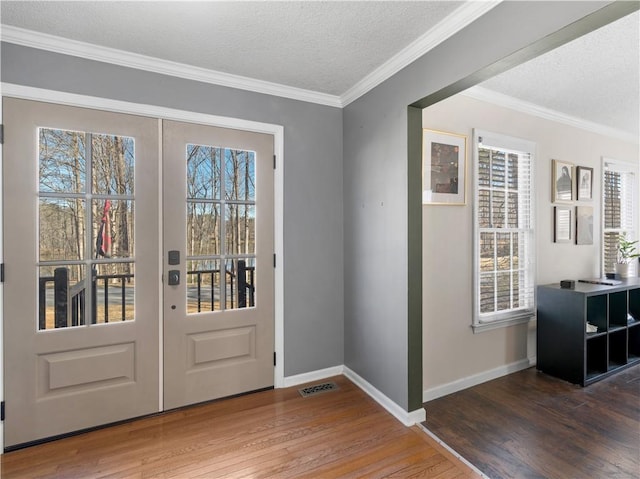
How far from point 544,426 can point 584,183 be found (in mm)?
2660

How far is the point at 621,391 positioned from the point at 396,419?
203cm

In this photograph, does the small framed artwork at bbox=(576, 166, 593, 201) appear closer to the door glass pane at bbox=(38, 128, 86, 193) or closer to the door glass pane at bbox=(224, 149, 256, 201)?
the door glass pane at bbox=(224, 149, 256, 201)

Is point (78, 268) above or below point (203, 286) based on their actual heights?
above

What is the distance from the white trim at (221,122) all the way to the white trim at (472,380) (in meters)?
1.23

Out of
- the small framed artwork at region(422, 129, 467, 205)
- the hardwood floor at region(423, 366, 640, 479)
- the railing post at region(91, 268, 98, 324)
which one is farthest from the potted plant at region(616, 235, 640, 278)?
the railing post at region(91, 268, 98, 324)

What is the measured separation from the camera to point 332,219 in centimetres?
298

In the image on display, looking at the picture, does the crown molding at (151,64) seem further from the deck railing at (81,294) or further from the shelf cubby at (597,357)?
the shelf cubby at (597,357)

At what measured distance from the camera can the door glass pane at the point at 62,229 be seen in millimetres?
2076

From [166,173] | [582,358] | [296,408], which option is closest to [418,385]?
[296,408]

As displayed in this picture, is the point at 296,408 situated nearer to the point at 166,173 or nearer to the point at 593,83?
the point at 166,173

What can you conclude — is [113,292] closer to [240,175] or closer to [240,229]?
[240,229]

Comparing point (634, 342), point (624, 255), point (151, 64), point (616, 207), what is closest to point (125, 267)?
point (151, 64)

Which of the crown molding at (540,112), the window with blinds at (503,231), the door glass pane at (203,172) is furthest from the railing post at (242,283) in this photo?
the crown molding at (540,112)

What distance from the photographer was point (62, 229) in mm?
2117
